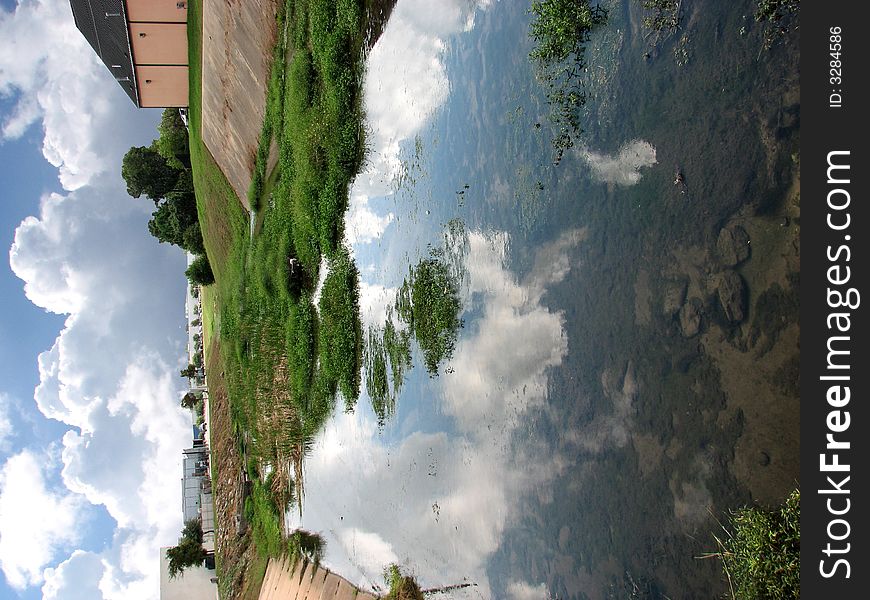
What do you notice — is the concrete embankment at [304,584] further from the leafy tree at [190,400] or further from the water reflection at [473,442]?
the leafy tree at [190,400]

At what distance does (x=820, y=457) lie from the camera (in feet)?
15.9

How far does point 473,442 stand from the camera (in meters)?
9.38

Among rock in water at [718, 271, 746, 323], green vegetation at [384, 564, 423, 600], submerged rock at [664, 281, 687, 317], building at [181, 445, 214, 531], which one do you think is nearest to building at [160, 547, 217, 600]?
building at [181, 445, 214, 531]

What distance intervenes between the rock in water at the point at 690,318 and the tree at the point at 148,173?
96.7ft

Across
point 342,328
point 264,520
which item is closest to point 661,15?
point 342,328

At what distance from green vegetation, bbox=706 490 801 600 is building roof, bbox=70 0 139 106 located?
23.2 meters

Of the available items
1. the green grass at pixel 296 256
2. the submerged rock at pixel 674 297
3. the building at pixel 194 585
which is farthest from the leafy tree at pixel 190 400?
the submerged rock at pixel 674 297

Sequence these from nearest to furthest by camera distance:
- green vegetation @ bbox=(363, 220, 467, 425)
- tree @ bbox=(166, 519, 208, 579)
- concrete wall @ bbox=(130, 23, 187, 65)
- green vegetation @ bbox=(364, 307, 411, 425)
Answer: green vegetation @ bbox=(363, 220, 467, 425)
green vegetation @ bbox=(364, 307, 411, 425)
concrete wall @ bbox=(130, 23, 187, 65)
tree @ bbox=(166, 519, 208, 579)

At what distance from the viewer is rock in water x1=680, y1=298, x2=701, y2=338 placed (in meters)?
6.21

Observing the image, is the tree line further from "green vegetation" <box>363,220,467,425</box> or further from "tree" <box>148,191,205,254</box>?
"green vegetation" <box>363,220,467,425</box>

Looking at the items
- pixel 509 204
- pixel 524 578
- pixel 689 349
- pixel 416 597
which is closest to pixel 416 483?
pixel 416 597

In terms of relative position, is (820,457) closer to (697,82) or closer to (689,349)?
(689,349)

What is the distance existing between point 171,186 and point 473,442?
88.3 ft

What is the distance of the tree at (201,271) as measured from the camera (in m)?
30.1
